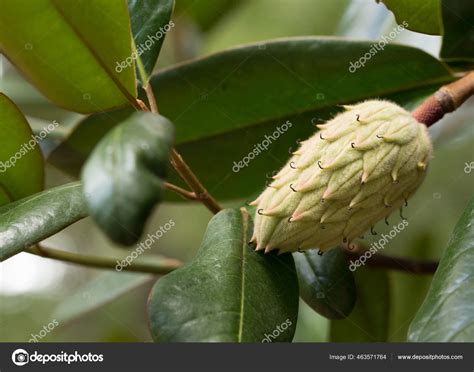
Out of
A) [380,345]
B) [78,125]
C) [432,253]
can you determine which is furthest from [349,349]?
[432,253]

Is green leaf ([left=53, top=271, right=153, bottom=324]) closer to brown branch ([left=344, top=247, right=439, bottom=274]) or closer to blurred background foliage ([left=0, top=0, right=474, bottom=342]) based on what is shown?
blurred background foliage ([left=0, top=0, right=474, bottom=342])

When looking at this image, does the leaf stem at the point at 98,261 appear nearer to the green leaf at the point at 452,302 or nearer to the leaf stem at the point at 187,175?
the leaf stem at the point at 187,175

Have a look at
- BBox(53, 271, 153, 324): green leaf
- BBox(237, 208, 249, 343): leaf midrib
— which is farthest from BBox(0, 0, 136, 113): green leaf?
BBox(53, 271, 153, 324): green leaf

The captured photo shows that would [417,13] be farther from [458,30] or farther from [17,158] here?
[17,158]

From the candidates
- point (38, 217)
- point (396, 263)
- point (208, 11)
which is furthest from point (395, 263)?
point (208, 11)

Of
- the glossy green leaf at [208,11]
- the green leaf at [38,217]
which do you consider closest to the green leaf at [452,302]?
the green leaf at [38,217]

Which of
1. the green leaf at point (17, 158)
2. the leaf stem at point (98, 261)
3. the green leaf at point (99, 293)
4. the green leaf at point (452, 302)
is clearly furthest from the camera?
the green leaf at point (99, 293)
